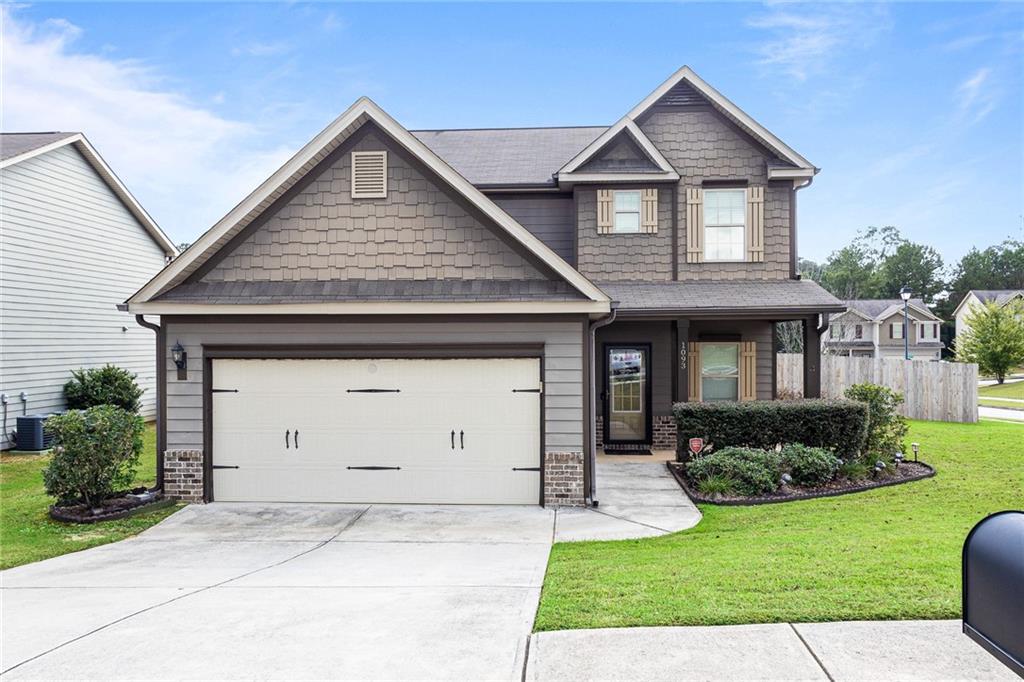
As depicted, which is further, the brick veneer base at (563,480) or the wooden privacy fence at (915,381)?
the wooden privacy fence at (915,381)

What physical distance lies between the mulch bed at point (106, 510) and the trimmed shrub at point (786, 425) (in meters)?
8.16

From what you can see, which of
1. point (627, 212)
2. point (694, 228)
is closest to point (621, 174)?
point (627, 212)

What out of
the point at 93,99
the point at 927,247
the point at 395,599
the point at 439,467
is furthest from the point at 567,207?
the point at 927,247

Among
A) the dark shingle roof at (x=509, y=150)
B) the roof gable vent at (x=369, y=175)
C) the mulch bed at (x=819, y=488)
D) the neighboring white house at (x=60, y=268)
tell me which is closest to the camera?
the mulch bed at (x=819, y=488)

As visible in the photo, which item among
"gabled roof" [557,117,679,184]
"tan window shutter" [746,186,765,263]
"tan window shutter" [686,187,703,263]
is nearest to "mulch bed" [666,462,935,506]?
"tan window shutter" [686,187,703,263]

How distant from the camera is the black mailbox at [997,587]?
10.1 ft

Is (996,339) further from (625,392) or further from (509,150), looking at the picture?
(509,150)

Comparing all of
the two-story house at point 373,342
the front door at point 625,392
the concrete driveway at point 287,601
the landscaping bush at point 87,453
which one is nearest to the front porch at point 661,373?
the front door at point 625,392

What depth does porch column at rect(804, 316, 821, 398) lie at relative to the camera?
12375 mm

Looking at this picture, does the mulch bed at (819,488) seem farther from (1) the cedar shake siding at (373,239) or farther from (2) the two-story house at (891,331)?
(2) the two-story house at (891,331)

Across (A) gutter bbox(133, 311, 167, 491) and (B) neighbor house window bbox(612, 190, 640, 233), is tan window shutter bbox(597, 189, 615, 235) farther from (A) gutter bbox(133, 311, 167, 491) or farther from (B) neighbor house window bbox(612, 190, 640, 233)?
(A) gutter bbox(133, 311, 167, 491)

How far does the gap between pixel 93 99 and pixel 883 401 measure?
19947mm

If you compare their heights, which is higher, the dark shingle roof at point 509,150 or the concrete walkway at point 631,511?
the dark shingle roof at point 509,150

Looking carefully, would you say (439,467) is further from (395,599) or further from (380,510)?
(395,599)
